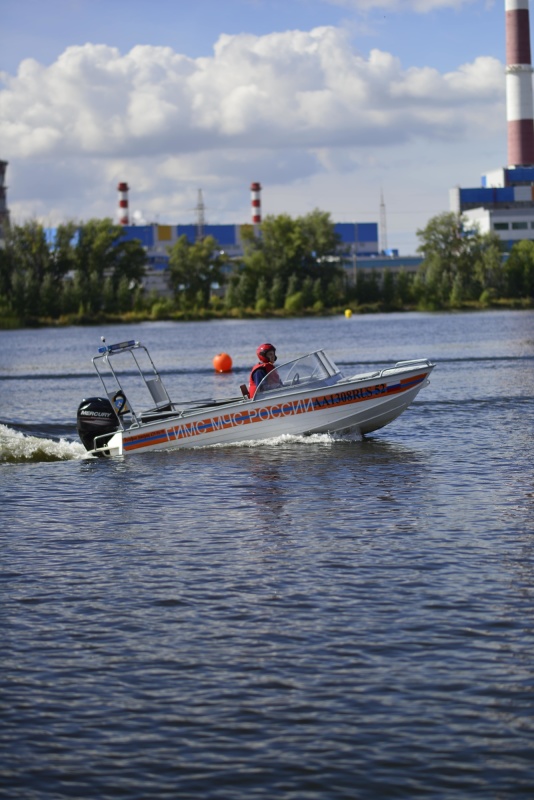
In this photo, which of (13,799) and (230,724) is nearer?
(13,799)

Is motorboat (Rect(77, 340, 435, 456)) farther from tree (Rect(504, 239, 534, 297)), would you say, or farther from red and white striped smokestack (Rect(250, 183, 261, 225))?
red and white striped smokestack (Rect(250, 183, 261, 225))

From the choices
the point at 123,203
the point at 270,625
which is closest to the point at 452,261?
the point at 123,203

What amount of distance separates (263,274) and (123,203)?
189 feet

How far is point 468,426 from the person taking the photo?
2836 centimetres

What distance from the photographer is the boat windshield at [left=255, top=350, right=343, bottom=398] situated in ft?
77.2

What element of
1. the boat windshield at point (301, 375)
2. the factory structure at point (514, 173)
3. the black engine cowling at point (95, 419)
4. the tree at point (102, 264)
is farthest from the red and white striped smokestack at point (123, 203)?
the boat windshield at point (301, 375)

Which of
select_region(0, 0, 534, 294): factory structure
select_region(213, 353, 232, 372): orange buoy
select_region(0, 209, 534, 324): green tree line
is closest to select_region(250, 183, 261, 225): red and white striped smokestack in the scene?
select_region(0, 0, 534, 294): factory structure

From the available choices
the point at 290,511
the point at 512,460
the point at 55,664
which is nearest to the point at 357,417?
the point at 512,460

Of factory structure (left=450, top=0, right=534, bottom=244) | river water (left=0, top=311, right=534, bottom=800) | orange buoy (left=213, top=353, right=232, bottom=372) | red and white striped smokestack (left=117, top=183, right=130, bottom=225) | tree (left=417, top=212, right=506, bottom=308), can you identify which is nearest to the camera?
river water (left=0, top=311, right=534, bottom=800)

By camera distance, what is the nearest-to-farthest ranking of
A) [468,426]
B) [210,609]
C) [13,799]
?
[13,799] < [210,609] < [468,426]

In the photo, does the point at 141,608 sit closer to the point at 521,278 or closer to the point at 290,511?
the point at 290,511

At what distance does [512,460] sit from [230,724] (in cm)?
1395

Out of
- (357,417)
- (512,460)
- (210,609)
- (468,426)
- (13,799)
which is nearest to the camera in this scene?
(13,799)

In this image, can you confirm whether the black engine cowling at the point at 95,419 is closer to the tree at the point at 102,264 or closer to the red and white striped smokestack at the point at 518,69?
the tree at the point at 102,264
